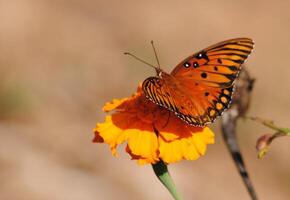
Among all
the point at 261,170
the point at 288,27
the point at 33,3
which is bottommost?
the point at 261,170

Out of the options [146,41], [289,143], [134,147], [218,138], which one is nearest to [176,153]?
[134,147]

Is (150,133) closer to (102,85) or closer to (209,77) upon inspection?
(209,77)

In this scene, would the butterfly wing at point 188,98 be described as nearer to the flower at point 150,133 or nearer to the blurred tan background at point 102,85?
the flower at point 150,133

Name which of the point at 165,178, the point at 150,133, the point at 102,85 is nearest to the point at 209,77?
the point at 150,133

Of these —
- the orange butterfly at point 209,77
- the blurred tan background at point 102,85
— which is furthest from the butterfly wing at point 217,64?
the blurred tan background at point 102,85

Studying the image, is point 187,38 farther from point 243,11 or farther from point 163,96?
point 163,96

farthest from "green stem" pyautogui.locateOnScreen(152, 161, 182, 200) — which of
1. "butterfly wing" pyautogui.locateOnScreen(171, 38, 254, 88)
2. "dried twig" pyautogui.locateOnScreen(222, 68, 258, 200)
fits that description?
"dried twig" pyautogui.locateOnScreen(222, 68, 258, 200)
